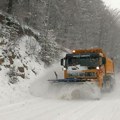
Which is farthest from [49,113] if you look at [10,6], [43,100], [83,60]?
[10,6]

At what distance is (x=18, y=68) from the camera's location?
18.2 metres

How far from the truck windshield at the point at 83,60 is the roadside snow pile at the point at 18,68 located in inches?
105

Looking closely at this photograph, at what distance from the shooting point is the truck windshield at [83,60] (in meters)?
17.6

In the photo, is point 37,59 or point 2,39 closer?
point 2,39

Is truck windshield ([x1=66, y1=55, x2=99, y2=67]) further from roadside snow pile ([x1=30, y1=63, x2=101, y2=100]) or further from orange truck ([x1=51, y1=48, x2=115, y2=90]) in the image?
roadside snow pile ([x1=30, y1=63, x2=101, y2=100])

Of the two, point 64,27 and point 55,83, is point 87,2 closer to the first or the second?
point 64,27

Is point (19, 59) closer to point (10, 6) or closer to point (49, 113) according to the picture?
point (10, 6)

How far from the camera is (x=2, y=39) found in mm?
18531

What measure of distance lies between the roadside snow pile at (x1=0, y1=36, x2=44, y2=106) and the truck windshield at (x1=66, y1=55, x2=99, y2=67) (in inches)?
105

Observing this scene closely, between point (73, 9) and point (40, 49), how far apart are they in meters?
19.1

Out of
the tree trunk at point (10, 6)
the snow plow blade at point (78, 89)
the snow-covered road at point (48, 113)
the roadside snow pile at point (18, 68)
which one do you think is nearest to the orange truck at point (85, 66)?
the snow plow blade at point (78, 89)

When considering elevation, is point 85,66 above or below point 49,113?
above

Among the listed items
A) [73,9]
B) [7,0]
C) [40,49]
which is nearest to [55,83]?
[40,49]

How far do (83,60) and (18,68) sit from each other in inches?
151
